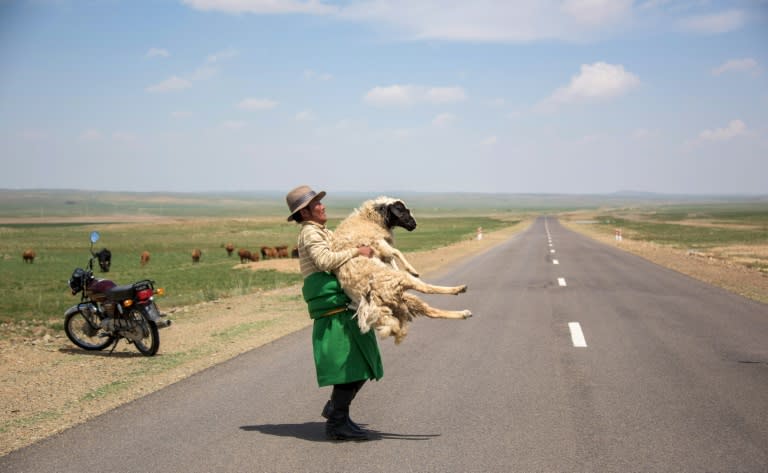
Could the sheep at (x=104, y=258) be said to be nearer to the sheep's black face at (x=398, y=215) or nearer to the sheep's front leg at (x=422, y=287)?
the sheep's black face at (x=398, y=215)

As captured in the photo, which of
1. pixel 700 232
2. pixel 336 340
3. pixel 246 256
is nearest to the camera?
pixel 336 340

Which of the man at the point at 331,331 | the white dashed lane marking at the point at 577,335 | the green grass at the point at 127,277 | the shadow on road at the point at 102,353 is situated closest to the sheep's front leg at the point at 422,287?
the man at the point at 331,331

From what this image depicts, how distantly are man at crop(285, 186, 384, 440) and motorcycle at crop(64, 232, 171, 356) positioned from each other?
457 centimetres

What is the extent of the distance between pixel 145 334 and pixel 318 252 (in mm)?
5307

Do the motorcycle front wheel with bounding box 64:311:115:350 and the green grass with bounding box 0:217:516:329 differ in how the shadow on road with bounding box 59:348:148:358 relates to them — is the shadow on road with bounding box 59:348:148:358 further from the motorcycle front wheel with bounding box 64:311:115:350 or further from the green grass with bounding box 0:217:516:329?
the green grass with bounding box 0:217:516:329

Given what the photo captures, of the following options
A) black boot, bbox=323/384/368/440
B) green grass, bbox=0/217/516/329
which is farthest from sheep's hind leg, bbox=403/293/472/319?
green grass, bbox=0/217/516/329

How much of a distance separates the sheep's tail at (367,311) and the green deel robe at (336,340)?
0.89 feet

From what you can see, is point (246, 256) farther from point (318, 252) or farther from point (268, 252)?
point (318, 252)

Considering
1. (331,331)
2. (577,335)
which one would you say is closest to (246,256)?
(577,335)

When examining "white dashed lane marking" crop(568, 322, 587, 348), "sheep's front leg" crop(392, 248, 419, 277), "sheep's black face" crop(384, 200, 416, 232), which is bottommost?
"white dashed lane marking" crop(568, 322, 587, 348)

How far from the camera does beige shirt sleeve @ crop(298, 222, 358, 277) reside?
15.4 ft

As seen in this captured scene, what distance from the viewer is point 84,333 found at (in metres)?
9.62

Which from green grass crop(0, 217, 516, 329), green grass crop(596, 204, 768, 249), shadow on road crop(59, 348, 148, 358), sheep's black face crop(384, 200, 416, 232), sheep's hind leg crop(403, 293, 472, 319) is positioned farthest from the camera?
green grass crop(596, 204, 768, 249)

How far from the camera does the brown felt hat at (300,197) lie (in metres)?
4.98
